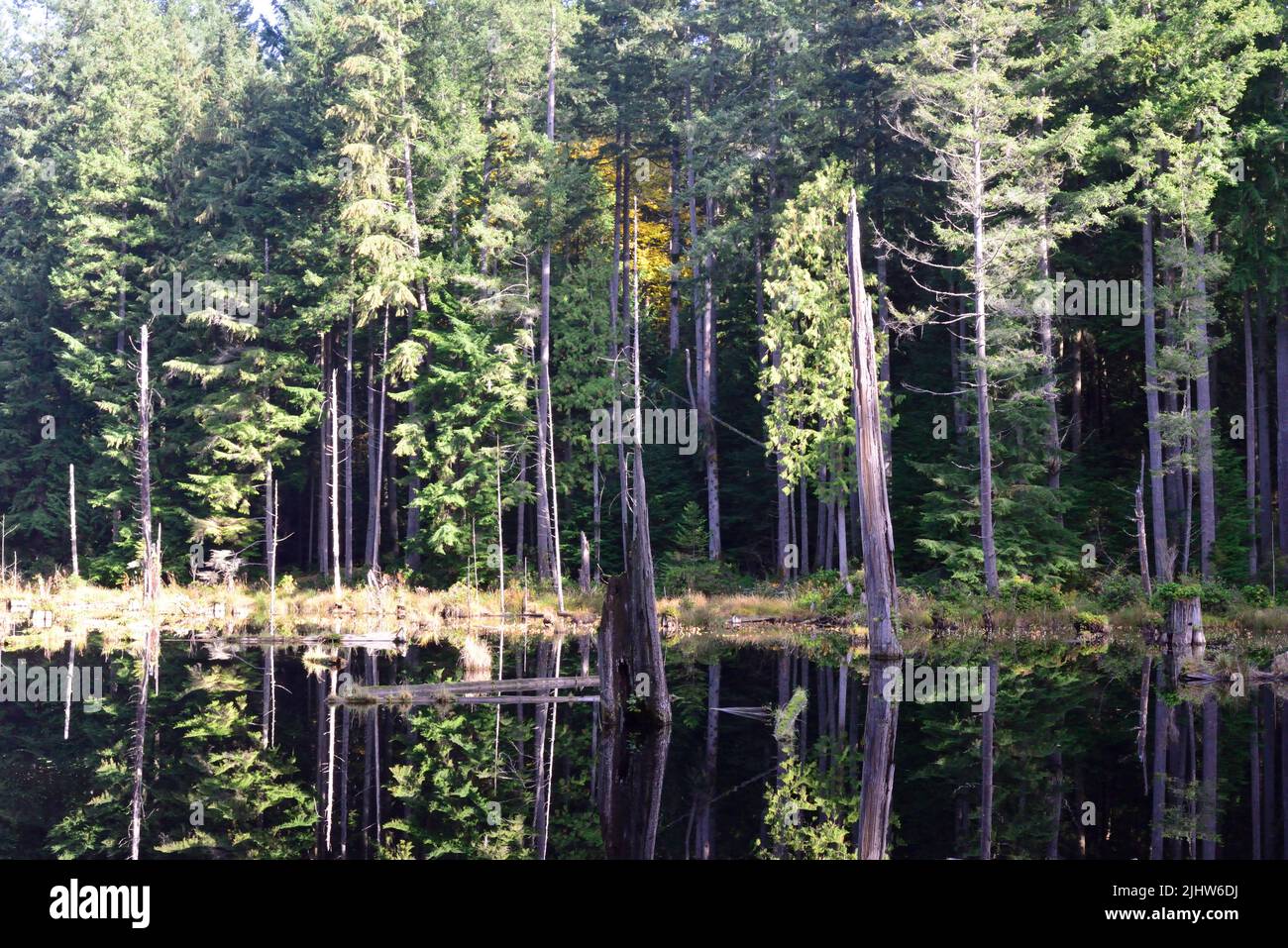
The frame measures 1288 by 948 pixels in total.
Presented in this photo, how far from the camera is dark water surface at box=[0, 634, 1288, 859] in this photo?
32.8 ft

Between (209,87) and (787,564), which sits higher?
(209,87)

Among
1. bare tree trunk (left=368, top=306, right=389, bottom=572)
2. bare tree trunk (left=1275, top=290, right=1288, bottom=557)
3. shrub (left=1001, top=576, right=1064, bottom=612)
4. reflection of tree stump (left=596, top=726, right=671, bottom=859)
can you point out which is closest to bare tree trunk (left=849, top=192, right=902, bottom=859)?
reflection of tree stump (left=596, top=726, right=671, bottom=859)

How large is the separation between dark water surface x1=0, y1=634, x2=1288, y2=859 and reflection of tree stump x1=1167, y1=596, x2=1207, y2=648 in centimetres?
164

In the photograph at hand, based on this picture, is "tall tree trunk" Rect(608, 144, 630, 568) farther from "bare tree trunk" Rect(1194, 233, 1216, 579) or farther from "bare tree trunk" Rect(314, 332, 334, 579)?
"bare tree trunk" Rect(1194, 233, 1216, 579)

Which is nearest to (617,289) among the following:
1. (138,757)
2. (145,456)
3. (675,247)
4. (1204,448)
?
(675,247)

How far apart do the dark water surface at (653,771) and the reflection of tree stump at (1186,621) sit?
164cm

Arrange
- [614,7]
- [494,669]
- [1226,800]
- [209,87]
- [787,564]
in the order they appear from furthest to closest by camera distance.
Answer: [209,87], [614,7], [787,564], [494,669], [1226,800]

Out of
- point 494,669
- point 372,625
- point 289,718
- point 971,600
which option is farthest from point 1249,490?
point 289,718

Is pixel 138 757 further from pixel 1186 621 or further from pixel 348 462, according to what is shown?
pixel 348 462

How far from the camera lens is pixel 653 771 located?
12242mm

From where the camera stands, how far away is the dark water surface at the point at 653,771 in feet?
32.8

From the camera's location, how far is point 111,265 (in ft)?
127

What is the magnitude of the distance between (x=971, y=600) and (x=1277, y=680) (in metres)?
8.11

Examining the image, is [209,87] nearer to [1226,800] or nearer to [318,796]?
[318,796]
